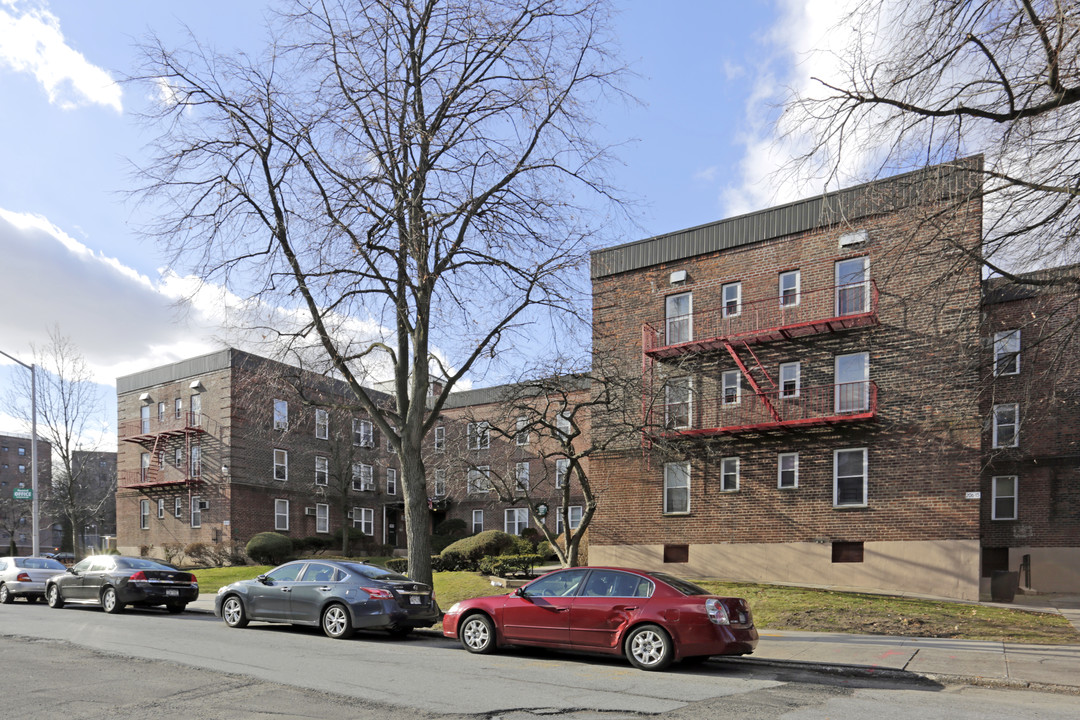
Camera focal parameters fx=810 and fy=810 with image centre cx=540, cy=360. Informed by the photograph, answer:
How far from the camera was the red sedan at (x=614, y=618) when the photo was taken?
33.6 ft

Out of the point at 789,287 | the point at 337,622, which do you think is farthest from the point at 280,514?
the point at 337,622

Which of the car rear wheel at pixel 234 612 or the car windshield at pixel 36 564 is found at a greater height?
the car rear wheel at pixel 234 612

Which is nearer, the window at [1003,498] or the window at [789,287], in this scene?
the window at [789,287]

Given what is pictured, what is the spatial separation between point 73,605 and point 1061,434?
95.5 feet

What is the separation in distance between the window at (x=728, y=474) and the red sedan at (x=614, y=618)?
13217 millimetres

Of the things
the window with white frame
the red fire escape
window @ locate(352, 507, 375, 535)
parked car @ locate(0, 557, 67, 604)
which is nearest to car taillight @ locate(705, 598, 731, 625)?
the red fire escape

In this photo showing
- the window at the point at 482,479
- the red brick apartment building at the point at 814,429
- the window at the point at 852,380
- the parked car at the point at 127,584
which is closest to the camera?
the parked car at the point at 127,584

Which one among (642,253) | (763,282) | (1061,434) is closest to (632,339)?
(642,253)

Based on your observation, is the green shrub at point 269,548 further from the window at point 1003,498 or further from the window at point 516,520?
the window at point 1003,498

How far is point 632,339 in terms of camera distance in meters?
26.1

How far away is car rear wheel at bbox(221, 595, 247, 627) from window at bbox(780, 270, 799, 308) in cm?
1609

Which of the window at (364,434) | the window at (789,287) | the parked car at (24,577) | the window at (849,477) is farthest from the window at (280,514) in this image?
the window at (849,477)

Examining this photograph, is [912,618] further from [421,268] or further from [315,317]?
[315,317]

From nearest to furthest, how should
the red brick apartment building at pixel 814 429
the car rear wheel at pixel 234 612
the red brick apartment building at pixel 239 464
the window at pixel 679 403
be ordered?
1. the car rear wheel at pixel 234 612
2. the red brick apartment building at pixel 814 429
3. the window at pixel 679 403
4. the red brick apartment building at pixel 239 464
